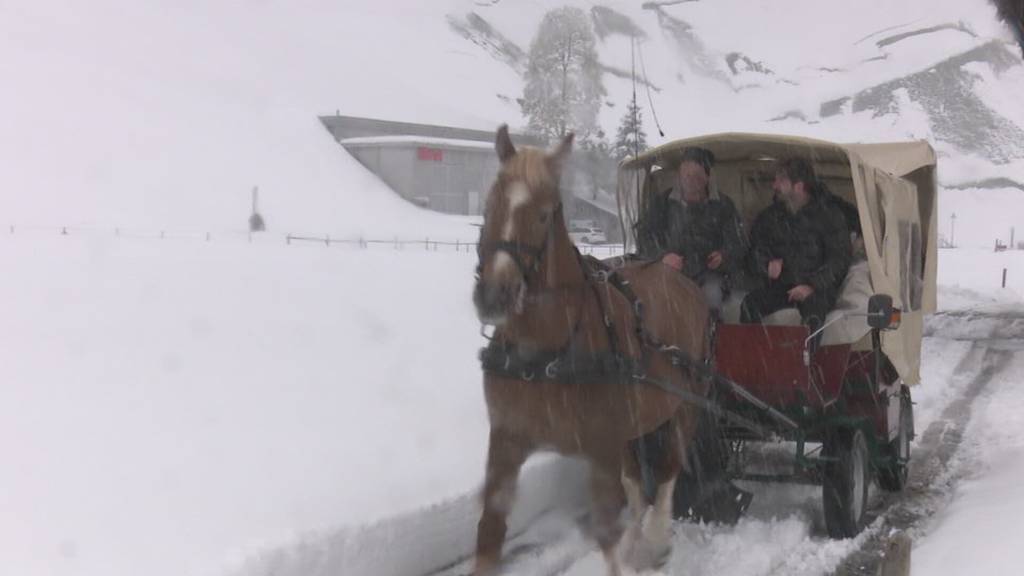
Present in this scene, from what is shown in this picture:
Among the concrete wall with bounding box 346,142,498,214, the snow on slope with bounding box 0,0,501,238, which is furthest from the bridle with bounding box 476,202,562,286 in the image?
the concrete wall with bounding box 346,142,498,214

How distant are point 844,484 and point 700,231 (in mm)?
1804

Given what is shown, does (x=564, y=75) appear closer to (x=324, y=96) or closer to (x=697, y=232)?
(x=697, y=232)

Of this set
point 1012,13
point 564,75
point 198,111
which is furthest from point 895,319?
point 198,111

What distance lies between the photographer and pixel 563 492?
6.66 metres

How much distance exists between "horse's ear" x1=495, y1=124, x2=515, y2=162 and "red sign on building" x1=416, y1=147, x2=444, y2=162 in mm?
44329

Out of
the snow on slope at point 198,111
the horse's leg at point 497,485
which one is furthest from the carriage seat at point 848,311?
the snow on slope at point 198,111

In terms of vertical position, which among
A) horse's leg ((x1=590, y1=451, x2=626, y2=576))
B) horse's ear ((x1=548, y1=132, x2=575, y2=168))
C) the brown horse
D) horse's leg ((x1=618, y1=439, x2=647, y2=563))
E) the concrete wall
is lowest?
horse's leg ((x1=618, y1=439, x2=647, y2=563))

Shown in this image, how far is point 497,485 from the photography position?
4316 millimetres

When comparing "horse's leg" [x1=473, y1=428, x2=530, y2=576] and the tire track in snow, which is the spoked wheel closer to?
the tire track in snow

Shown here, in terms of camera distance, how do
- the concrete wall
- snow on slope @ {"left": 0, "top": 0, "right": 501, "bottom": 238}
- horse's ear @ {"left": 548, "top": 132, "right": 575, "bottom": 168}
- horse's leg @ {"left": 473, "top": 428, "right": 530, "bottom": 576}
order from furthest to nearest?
Result: the concrete wall, snow on slope @ {"left": 0, "top": 0, "right": 501, "bottom": 238}, horse's leg @ {"left": 473, "top": 428, "right": 530, "bottom": 576}, horse's ear @ {"left": 548, "top": 132, "right": 575, "bottom": 168}

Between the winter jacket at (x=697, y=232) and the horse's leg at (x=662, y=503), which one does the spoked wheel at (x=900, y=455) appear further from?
the horse's leg at (x=662, y=503)

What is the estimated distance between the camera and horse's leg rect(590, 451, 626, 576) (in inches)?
172

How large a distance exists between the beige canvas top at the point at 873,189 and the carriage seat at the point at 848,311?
134 millimetres

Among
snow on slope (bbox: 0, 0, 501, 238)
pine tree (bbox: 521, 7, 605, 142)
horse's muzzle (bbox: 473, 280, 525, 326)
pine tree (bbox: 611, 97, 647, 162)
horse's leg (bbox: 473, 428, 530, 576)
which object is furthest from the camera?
snow on slope (bbox: 0, 0, 501, 238)
